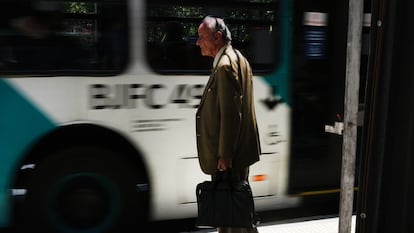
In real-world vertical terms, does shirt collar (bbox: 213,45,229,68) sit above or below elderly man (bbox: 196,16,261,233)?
above

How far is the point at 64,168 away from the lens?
4.36 metres

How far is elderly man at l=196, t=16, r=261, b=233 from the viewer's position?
3.19 m

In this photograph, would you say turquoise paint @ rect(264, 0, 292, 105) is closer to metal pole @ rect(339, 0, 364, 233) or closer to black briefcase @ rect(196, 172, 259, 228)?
metal pole @ rect(339, 0, 364, 233)

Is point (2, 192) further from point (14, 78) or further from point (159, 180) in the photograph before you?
point (159, 180)

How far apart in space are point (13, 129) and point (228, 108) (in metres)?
1.91

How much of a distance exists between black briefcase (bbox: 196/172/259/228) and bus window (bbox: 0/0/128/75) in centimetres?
150

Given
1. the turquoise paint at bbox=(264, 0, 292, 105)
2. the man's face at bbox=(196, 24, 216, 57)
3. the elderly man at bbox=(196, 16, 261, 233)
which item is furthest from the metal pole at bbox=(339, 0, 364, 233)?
the turquoise paint at bbox=(264, 0, 292, 105)

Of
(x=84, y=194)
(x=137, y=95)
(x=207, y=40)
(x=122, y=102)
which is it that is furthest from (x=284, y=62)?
(x=84, y=194)

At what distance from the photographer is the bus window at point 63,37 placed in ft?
13.3

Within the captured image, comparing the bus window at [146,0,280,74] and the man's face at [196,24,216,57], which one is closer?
the man's face at [196,24,216,57]

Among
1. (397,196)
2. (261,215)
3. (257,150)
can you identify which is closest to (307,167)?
(261,215)

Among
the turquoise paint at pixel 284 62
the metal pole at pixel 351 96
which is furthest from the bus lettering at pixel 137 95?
the metal pole at pixel 351 96

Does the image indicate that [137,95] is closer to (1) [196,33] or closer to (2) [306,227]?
(1) [196,33]

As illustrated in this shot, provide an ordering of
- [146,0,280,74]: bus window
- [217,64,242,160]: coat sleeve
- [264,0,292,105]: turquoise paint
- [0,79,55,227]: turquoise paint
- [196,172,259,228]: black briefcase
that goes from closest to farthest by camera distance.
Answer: [217,64,242,160]: coat sleeve, [196,172,259,228]: black briefcase, [0,79,55,227]: turquoise paint, [146,0,280,74]: bus window, [264,0,292,105]: turquoise paint
